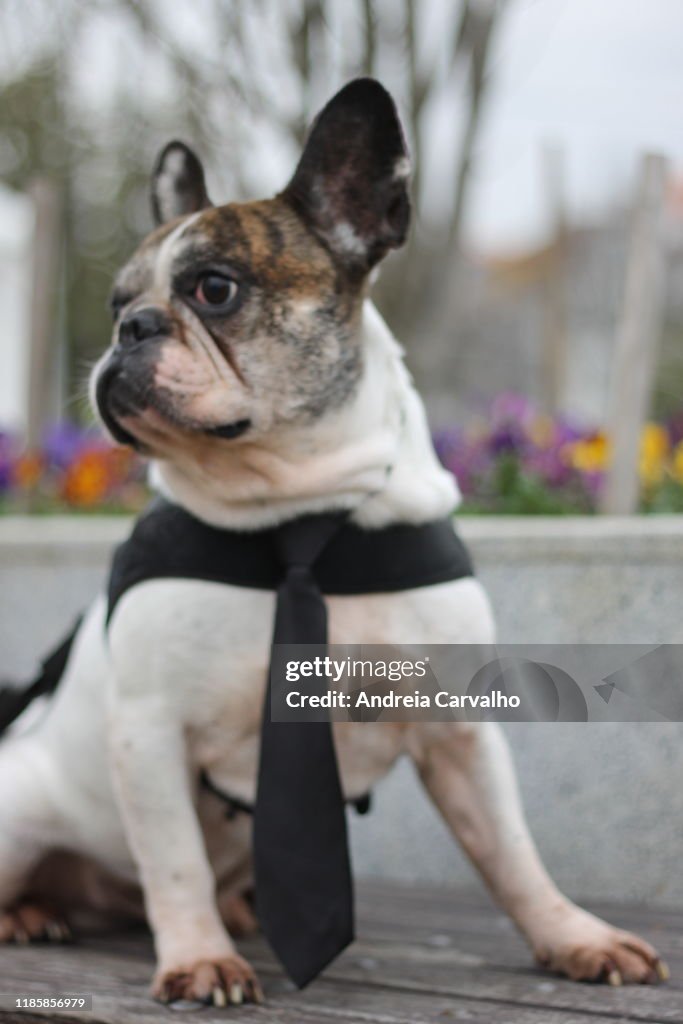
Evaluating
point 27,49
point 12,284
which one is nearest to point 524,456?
point 27,49

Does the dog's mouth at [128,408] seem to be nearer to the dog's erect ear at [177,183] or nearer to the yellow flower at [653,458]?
the dog's erect ear at [177,183]

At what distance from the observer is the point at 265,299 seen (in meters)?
2.28

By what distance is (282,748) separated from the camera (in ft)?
7.06

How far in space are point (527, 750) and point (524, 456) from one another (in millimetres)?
1439

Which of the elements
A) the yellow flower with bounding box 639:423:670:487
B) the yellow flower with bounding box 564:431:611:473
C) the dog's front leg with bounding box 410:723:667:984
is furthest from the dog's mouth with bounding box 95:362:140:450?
the yellow flower with bounding box 639:423:670:487

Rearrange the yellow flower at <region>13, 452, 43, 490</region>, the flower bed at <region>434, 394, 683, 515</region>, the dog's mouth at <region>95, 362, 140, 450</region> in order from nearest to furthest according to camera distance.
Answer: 1. the dog's mouth at <region>95, 362, 140, 450</region>
2. the flower bed at <region>434, 394, 683, 515</region>
3. the yellow flower at <region>13, 452, 43, 490</region>

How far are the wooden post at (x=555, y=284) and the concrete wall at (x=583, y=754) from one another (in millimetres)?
2517

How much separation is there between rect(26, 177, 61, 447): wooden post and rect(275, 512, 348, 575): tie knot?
119 inches

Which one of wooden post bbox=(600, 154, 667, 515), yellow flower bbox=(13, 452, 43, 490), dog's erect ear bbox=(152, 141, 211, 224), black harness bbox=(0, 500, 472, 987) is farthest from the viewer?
yellow flower bbox=(13, 452, 43, 490)

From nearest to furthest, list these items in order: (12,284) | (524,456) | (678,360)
Answer: (524,456), (678,360), (12,284)

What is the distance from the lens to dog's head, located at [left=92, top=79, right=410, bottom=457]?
7.25 feet

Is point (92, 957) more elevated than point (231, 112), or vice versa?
point (231, 112)

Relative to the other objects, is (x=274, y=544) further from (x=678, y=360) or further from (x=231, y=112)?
(x=678, y=360)

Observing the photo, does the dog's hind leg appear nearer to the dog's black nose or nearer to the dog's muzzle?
the dog's muzzle
